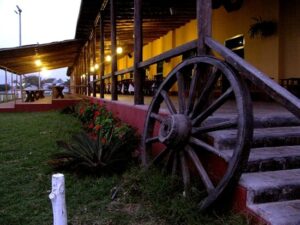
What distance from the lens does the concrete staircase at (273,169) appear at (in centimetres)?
300

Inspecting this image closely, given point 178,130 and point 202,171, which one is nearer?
point 202,171

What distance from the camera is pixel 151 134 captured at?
16.6 ft

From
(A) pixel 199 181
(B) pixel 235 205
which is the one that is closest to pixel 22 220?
(A) pixel 199 181

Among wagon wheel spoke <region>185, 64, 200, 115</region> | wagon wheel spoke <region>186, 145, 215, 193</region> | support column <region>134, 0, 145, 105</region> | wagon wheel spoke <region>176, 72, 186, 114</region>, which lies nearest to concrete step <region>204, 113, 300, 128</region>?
wagon wheel spoke <region>185, 64, 200, 115</region>

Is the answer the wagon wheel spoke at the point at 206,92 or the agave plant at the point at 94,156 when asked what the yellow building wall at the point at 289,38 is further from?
the wagon wheel spoke at the point at 206,92

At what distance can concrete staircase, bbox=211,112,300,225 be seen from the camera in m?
3.00

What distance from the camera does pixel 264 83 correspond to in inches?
120

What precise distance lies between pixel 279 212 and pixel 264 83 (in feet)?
3.27

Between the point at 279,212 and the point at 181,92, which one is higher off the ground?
the point at 181,92

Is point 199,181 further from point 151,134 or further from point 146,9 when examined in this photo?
point 146,9

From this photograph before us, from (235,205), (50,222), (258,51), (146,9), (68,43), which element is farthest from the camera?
(68,43)

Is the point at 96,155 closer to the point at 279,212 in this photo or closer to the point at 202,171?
the point at 202,171

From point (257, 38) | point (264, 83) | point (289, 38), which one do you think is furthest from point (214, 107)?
point (257, 38)

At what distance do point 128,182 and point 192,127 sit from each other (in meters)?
1.08
